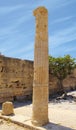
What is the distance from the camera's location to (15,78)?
38.9 feet

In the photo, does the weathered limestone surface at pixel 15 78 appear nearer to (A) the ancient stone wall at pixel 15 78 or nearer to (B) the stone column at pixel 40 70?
(A) the ancient stone wall at pixel 15 78

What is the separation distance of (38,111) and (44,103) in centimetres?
33

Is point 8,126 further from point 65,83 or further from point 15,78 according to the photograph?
point 65,83

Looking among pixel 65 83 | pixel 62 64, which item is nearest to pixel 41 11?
pixel 62 64

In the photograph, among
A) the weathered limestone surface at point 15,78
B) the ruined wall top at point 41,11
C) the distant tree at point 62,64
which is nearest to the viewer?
the ruined wall top at point 41,11

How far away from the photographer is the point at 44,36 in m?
6.68

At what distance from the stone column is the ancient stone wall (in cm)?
478

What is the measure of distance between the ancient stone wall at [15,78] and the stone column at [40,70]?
4.78 meters

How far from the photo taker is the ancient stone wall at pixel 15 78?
1102 cm

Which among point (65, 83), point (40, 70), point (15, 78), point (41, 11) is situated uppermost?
point (41, 11)

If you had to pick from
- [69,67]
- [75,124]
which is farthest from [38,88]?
[69,67]

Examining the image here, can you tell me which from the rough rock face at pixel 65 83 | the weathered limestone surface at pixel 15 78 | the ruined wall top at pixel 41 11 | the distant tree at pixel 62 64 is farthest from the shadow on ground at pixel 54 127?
the rough rock face at pixel 65 83

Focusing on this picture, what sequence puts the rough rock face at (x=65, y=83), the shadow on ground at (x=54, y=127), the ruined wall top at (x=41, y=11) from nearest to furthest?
the shadow on ground at (x=54, y=127) → the ruined wall top at (x=41, y=11) → the rough rock face at (x=65, y=83)

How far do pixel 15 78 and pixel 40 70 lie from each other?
220 inches
